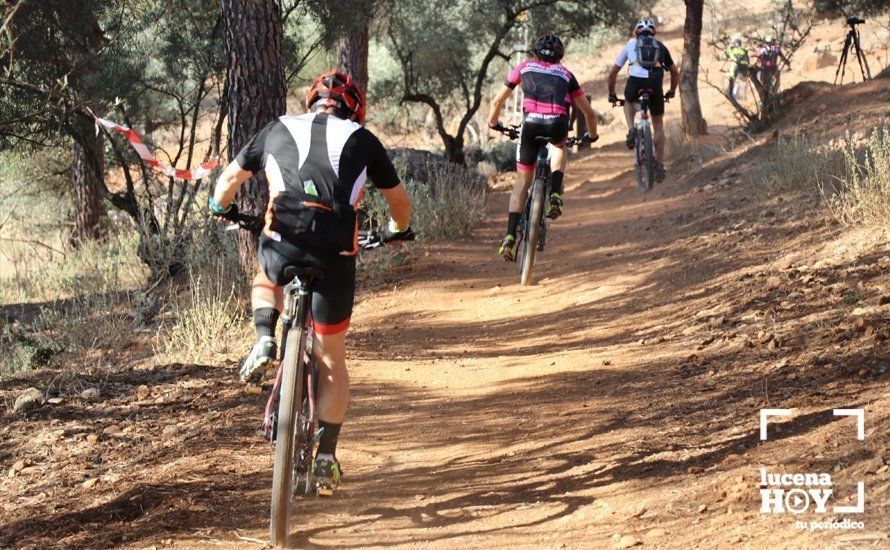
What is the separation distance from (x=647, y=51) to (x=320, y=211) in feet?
31.5

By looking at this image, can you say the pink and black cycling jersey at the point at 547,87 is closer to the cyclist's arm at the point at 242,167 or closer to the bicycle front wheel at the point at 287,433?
the cyclist's arm at the point at 242,167

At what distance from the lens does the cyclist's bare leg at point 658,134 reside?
1366 cm

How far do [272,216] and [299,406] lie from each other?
2.62 feet

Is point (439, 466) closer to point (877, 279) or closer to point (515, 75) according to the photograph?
point (877, 279)

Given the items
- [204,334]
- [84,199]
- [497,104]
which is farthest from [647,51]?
[84,199]

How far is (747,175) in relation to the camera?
13688 mm

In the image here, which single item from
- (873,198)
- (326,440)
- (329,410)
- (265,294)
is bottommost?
(326,440)

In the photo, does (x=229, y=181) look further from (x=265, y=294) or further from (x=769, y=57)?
(x=769, y=57)

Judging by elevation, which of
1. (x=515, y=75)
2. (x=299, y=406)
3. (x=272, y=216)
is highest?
(x=515, y=75)

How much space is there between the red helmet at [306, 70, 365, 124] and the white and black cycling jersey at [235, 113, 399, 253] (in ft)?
0.37

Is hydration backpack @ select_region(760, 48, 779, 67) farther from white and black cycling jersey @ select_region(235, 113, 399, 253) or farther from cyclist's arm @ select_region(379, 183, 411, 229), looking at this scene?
white and black cycling jersey @ select_region(235, 113, 399, 253)

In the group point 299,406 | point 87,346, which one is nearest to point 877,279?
point 299,406

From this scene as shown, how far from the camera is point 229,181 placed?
4.65 metres

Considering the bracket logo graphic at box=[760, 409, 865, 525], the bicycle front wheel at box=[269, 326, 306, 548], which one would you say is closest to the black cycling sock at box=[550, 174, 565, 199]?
the bracket logo graphic at box=[760, 409, 865, 525]
